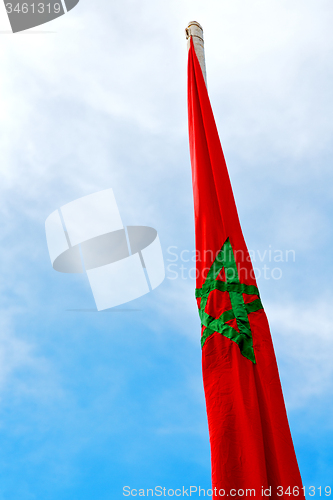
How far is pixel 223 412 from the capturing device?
2.92 metres

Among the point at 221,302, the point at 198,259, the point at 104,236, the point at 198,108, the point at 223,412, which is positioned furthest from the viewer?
the point at 104,236

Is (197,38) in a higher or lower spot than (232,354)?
higher

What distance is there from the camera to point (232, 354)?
3.13 metres

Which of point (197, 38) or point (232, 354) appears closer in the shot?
point (232, 354)

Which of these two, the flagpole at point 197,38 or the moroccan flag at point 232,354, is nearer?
the moroccan flag at point 232,354

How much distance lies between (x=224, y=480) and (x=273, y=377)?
0.82 metres

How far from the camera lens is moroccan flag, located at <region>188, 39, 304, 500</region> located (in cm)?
274

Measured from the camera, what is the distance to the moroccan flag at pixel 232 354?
274 cm

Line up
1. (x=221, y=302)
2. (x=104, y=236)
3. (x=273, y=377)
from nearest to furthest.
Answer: (x=273, y=377)
(x=221, y=302)
(x=104, y=236)

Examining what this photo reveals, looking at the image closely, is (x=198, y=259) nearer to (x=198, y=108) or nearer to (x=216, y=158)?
(x=216, y=158)

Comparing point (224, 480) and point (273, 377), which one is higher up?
point (273, 377)

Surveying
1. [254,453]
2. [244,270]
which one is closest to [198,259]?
[244,270]

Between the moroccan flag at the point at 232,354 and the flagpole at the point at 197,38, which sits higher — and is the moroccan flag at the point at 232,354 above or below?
below

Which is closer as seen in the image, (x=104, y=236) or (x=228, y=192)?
(x=228, y=192)
